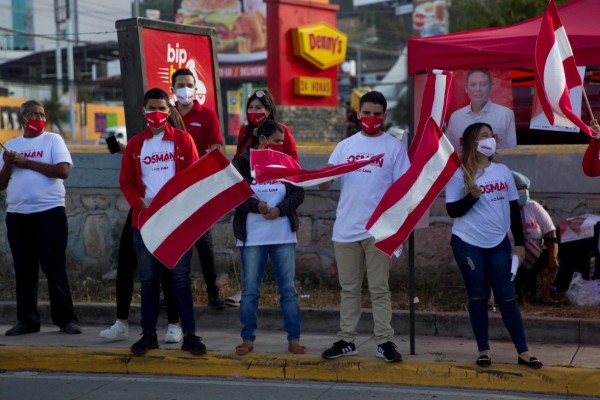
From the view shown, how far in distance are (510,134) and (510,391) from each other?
82.9 inches

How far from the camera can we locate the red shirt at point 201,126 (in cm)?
819

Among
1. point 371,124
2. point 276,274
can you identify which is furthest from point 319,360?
point 371,124

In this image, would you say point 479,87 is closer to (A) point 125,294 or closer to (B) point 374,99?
(B) point 374,99

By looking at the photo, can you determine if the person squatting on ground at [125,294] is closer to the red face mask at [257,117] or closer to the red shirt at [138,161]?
the red shirt at [138,161]

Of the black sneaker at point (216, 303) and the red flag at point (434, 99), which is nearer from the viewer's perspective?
the red flag at point (434, 99)

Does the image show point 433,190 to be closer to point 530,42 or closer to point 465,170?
point 465,170

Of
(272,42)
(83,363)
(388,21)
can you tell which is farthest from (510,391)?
(388,21)

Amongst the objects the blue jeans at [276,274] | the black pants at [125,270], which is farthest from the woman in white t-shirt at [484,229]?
the black pants at [125,270]

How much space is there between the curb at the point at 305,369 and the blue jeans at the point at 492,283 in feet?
Result: 0.96

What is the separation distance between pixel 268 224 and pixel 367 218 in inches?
30.1

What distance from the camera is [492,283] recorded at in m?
6.59

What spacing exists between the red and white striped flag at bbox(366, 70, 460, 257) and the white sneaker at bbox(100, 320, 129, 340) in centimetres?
251

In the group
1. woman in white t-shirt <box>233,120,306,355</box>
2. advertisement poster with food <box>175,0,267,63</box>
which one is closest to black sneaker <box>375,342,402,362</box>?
woman in white t-shirt <box>233,120,306,355</box>

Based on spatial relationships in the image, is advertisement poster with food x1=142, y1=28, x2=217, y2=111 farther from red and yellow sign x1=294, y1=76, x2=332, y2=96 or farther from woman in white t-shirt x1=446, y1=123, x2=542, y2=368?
red and yellow sign x1=294, y1=76, x2=332, y2=96
